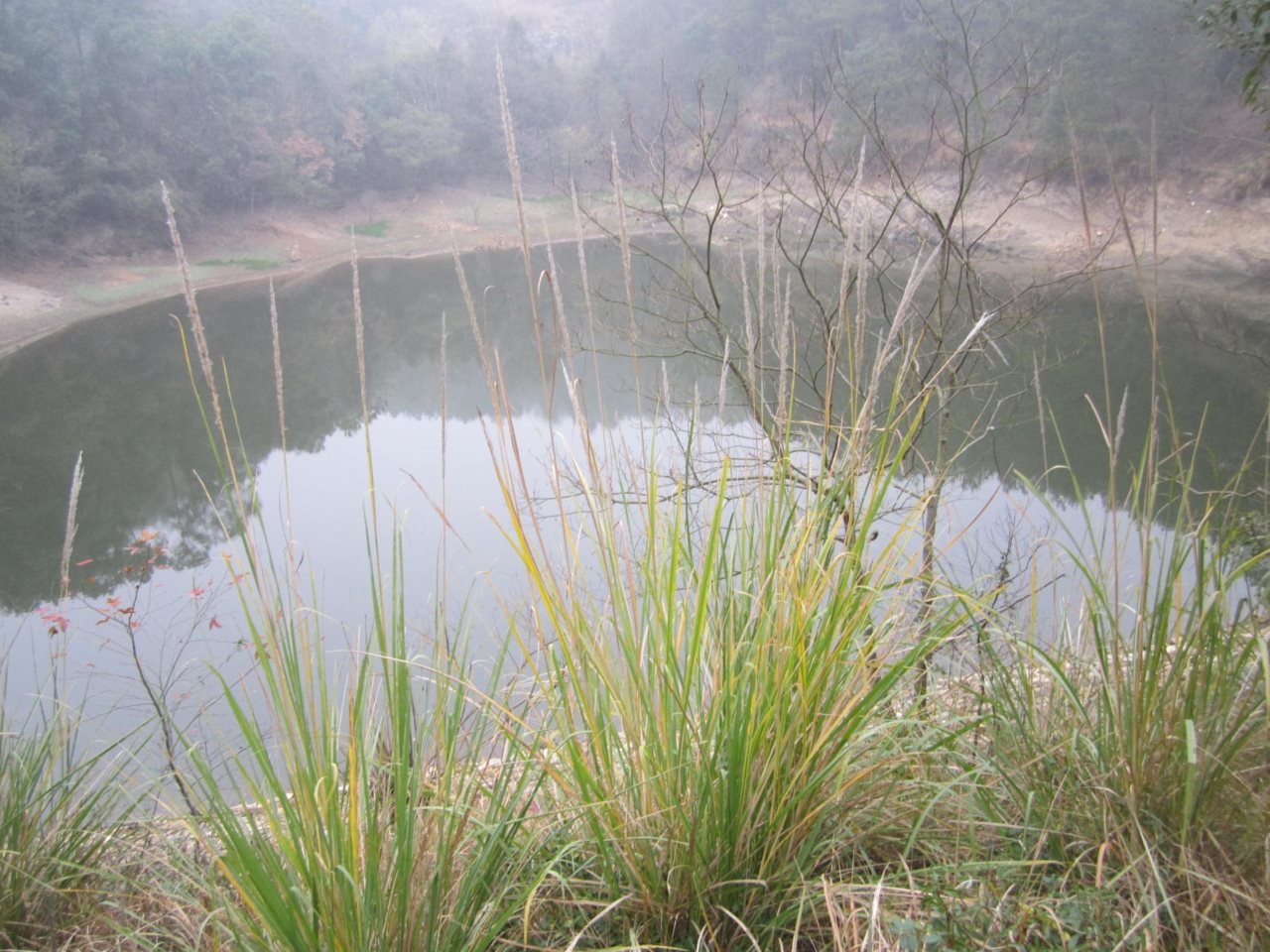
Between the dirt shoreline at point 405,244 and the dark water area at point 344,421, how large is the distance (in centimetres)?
77

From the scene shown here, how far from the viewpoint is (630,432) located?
318 inches

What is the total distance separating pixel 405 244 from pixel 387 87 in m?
5.13

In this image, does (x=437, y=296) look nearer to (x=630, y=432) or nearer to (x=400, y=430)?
(x=400, y=430)

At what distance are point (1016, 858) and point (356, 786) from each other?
68 centimetres

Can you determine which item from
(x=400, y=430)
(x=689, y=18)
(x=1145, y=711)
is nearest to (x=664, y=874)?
(x=1145, y=711)

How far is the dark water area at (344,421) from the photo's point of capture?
19.2ft

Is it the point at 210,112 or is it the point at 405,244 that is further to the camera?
the point at 405,244

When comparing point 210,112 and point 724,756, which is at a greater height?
point 210,112

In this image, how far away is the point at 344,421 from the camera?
11227 millimetres

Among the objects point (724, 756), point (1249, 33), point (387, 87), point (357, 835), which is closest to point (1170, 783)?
point (724, 756)

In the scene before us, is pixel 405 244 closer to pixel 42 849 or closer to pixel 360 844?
pixel 42 849

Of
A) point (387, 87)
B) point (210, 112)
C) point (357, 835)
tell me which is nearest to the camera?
point (357, 835)

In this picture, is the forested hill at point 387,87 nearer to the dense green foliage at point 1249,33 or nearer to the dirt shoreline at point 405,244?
the dirt shoreline at point 405,244

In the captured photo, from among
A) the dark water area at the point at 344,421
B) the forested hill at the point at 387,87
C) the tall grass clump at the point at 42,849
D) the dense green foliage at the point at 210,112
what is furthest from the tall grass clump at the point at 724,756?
the dense green foliage at the point at 210,112
